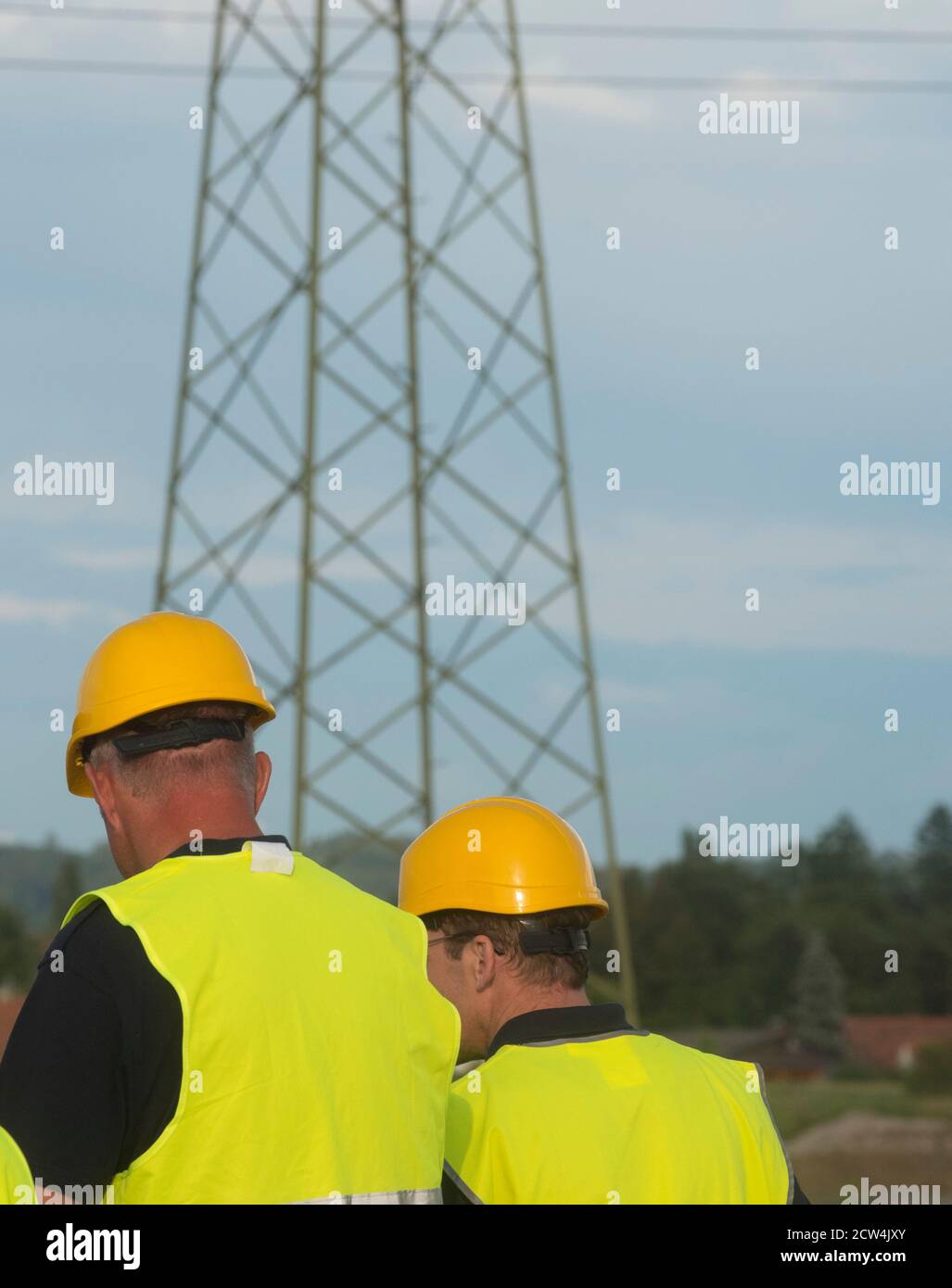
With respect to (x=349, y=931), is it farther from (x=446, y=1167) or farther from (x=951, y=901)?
(x=951, y=901)

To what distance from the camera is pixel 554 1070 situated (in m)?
4.19

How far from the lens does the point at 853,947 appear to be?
5250 centimetres

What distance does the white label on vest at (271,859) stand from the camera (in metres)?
3.40

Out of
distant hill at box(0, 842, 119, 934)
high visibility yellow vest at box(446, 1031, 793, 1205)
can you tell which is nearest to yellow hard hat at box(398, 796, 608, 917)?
high visibility yellow vest at box(446, 1031, 793, 1205)

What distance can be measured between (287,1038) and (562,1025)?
1.26 metres

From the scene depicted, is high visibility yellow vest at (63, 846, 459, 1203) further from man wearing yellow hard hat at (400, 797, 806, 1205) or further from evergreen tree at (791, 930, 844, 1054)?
evergreen tree at (791, 930, 844, 1054)

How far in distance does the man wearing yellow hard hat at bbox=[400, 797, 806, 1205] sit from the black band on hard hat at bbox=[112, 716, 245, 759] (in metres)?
1.08

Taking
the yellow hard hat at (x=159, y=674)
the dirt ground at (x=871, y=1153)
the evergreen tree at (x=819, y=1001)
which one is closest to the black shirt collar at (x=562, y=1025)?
the yellow hard hat at (x=159, y=674)

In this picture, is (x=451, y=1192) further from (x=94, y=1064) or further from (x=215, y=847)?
(x=94, y=1064)

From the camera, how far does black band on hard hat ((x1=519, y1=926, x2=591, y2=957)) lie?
4.59 metres

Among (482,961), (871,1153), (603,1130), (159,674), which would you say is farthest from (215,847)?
(871,1153)

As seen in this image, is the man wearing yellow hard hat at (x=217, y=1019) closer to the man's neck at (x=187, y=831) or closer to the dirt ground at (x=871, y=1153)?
the man's neck at (x=187, y=831)
